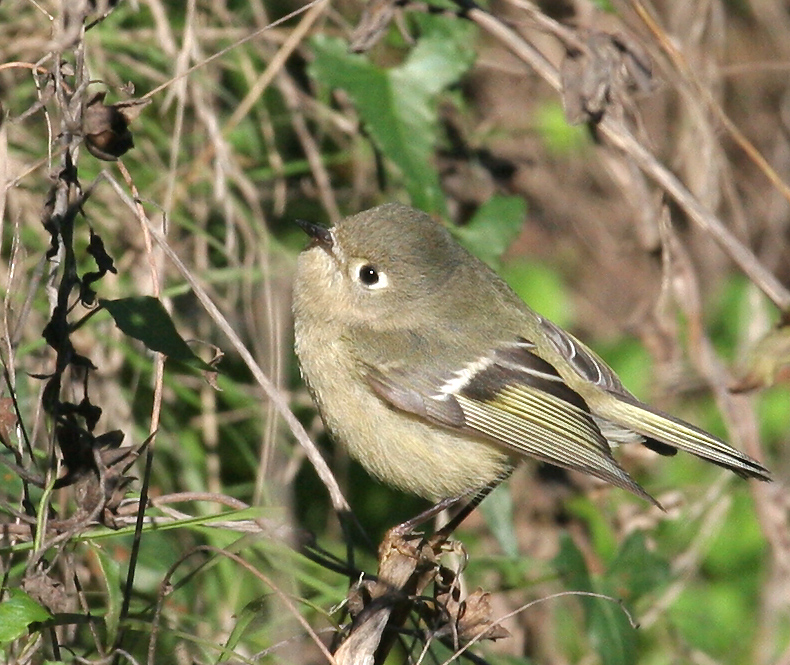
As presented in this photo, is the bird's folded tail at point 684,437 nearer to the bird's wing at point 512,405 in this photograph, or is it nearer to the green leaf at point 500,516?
the bird's wing at point 512,405

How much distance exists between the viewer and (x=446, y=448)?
2.48m

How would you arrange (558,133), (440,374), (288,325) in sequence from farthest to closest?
1. (558,133)
2. (288,325)
3. (440,374)

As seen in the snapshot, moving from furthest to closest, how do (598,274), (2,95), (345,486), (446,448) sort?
(598,274)
(345,486)
(2,95)
(446,448)

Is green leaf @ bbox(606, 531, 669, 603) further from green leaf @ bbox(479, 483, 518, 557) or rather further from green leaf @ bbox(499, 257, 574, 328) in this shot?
green leaf @ bbox(499, 257, 574, 328)

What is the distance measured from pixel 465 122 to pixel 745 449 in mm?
1515

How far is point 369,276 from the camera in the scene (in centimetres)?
268

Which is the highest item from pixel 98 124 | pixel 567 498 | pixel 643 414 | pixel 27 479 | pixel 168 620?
pixel 98 124

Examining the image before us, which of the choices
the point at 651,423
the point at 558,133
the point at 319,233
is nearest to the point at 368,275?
the point at 319,233

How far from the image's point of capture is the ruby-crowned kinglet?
245 centimetres

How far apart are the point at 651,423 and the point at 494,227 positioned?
789mm

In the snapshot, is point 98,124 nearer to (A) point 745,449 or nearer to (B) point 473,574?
(B) point 473,574

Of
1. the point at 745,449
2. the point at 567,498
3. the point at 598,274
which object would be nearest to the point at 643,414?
the point at 745,449

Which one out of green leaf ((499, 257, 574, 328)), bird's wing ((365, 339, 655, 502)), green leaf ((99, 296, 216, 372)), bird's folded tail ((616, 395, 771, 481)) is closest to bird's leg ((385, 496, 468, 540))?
bird's wing ((365, 339, 655, 502))

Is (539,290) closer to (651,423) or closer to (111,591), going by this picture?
(651,423)
